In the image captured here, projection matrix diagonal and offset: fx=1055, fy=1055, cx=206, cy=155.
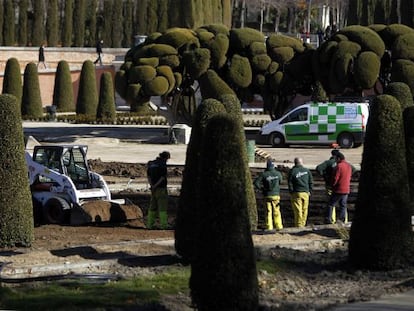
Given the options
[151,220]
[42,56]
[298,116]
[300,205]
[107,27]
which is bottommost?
[151,220]

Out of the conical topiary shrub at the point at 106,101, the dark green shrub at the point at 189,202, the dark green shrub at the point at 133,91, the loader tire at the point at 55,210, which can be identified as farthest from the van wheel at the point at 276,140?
the dark green shrub at the point at 189,202

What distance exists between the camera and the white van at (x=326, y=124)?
119 feet

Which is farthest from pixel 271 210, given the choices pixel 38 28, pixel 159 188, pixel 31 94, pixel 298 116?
pixel 38 28

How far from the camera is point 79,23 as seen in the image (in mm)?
66375

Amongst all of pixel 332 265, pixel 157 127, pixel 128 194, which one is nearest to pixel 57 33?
pixel 157 127

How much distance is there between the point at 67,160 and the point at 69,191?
102 cm

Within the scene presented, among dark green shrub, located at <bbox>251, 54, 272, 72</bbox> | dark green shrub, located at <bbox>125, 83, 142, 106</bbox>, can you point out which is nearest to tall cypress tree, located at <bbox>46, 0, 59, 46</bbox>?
dark green shrub, located at <bbox>125, 83, 142, 106</bbox>

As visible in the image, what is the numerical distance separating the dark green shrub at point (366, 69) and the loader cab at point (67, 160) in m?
17.8

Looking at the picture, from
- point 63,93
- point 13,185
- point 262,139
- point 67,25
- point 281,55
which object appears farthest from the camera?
point 67,25

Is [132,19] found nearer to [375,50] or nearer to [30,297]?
[375,50]

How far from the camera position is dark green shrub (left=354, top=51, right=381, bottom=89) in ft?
120

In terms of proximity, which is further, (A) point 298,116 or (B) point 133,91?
(B) point 133,91

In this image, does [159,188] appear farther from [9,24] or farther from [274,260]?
[9,24]

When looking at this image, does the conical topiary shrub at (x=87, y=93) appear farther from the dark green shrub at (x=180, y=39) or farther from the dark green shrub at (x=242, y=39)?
the dark green shrub at (x=242, y=39)
